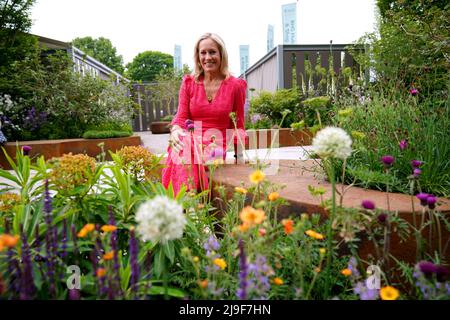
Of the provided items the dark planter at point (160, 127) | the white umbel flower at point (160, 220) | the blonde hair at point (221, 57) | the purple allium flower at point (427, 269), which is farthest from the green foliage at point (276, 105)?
the dark planter at point (160, 127)

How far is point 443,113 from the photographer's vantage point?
1.92 metres

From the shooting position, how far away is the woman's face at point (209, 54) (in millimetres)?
2633

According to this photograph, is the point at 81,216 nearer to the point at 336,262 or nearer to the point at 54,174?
the point at 54,174

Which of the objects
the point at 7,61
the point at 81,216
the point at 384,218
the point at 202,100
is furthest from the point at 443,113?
the point at 7,61

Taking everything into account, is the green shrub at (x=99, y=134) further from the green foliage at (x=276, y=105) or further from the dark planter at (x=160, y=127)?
the dark planter at (x=160, y=127)

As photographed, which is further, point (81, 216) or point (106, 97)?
point (106, 97)

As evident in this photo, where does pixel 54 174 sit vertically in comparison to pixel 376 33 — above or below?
below

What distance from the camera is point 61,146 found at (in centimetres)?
617

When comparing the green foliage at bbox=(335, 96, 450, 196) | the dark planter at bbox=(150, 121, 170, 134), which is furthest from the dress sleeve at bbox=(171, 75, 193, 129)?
the dark planter at bbox=(150, 121, 170, 134)

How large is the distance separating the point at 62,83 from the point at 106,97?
1.04 metres

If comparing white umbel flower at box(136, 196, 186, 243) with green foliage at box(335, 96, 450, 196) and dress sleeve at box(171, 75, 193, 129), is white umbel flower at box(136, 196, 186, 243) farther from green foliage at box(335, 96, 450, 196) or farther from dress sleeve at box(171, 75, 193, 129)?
dress sleeve at box(171, 75, 193, 129)

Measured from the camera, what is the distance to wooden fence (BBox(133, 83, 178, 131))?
19.0 metres

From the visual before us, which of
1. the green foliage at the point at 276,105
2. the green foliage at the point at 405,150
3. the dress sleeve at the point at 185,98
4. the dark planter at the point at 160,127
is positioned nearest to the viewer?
the green foliage at the point at 405,150

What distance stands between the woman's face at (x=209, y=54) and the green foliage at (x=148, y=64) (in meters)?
49.7
